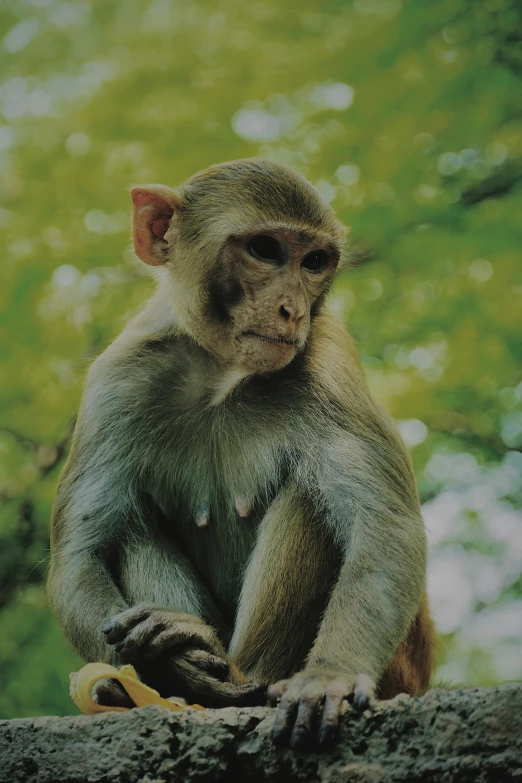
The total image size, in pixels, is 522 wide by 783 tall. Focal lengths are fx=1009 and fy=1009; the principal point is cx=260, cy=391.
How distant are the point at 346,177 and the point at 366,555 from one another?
259 inches

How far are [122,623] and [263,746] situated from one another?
1328 millimetres

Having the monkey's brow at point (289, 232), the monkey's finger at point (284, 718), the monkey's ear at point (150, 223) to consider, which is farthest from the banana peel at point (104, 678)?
the monkey's ear at point (150, 223)

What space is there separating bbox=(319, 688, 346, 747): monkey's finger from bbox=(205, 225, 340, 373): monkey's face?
77.1 inches

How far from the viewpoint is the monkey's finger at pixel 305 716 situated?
13.0ft

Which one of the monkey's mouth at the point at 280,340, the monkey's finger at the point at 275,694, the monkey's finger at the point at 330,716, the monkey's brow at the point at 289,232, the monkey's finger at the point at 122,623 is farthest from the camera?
the monkey's brow at the point at 289,232

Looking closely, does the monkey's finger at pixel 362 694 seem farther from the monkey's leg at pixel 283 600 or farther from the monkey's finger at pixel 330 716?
the monkey's leg at pixel 283 600

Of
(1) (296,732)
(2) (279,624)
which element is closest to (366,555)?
(2) (279,624)

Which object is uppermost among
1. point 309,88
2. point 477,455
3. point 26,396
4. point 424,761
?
point 309,88

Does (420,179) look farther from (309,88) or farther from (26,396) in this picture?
(26,396)

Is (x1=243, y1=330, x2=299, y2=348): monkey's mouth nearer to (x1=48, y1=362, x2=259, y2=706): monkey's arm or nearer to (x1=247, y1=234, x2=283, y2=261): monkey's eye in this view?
(x1=247, y1=234, x2=283, y2=261): monkey's eye

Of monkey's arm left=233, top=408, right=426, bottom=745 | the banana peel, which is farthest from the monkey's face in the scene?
the banana peel

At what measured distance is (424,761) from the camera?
372cm

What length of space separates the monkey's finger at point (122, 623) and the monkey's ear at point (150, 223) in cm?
228

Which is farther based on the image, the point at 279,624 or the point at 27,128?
the point at 27,128
